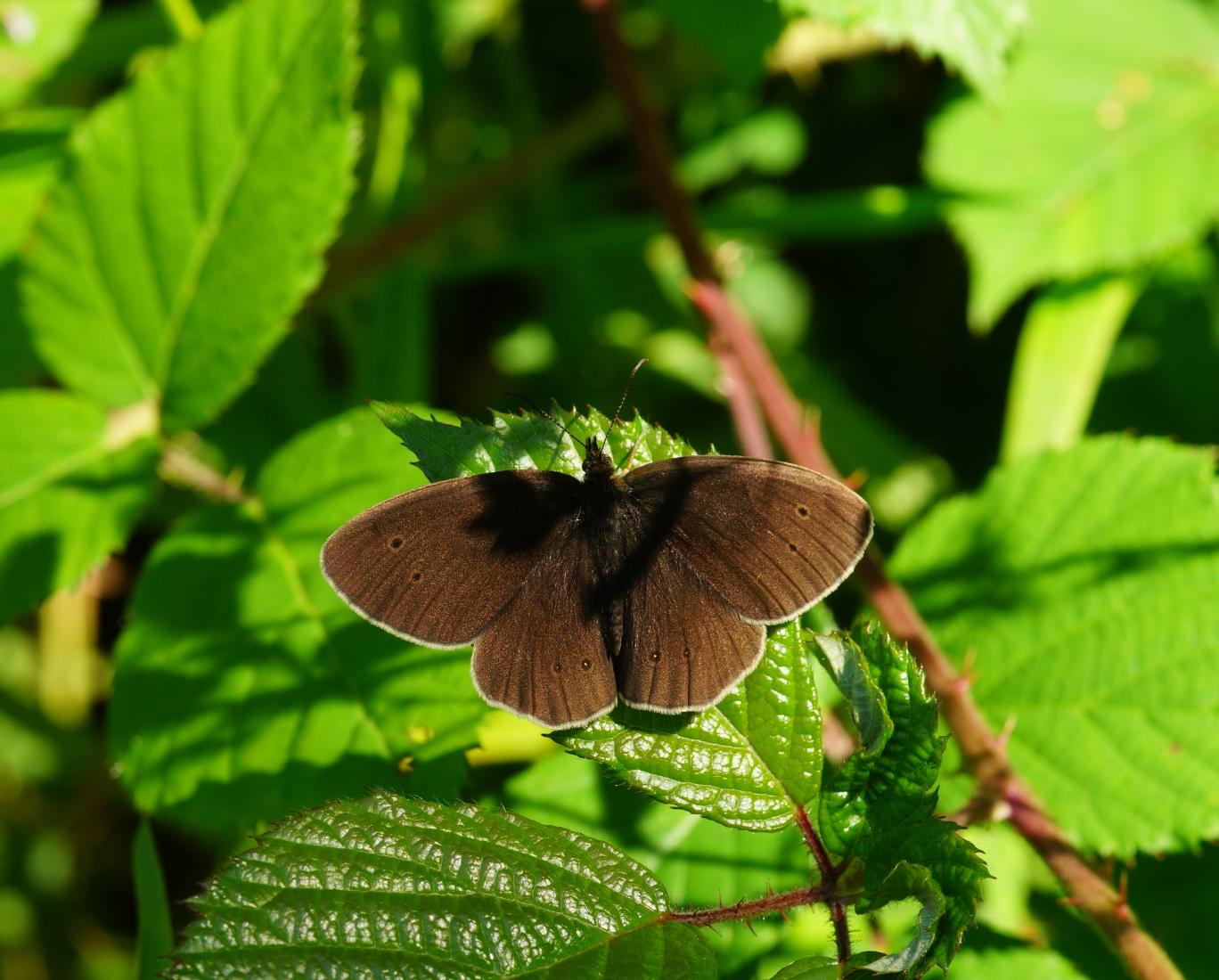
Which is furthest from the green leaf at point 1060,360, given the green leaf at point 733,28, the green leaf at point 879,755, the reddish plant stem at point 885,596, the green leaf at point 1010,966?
the green leaf at point 879,755

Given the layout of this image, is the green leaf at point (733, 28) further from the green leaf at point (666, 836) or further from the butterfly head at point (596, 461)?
the green leaf at point (666, 836)

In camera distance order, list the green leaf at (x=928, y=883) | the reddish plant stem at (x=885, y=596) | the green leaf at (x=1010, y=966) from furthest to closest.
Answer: the green leaf at (x=1010, y=966) < the reddish plant stem at (x=885, y=596) < the green leaf at (x=928, y=883)

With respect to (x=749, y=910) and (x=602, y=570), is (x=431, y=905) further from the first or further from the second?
(x=602, y=570)

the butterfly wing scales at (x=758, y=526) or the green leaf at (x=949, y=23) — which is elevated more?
the green leaf at (x=949, y=23)

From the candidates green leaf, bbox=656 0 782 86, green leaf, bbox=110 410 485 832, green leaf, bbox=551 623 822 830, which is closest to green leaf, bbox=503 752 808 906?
green leaf, bbox=110 410 485 832

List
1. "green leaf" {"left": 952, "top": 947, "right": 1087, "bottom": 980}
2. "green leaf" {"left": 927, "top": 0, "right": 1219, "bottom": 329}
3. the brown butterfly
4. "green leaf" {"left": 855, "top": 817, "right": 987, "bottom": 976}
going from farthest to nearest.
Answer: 1. "green leaf" {"left": 927, "top": 0, "right": 1219, "bottom": 329}
2. "green leaf" {"left": 952, "top": 947, "right": 1087, "bottom": 980}
3. the brown butterfly
4. "green leaf" {"left": 855, "top": 817, "right": 987, "bottom": 976}

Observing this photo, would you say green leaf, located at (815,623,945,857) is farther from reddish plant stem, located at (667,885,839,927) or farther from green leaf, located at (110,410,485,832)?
green leaf, located at (110,410,485,832)

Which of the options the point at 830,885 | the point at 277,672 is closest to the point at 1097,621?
the point at 830,885
